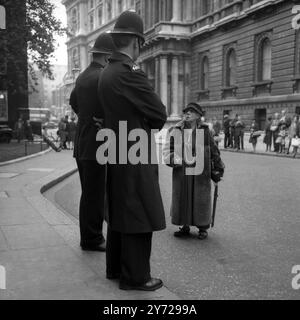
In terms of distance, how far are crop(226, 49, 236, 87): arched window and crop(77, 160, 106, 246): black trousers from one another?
3022cm

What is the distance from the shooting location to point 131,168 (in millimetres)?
3824

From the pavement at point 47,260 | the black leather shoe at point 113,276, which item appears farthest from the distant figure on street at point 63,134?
the black leather shoe at point 113,276

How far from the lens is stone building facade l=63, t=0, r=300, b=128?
28.0 m

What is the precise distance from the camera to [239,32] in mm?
33219

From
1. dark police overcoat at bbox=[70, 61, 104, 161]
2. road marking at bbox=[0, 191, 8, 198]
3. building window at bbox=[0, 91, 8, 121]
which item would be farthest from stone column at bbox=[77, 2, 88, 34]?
dark police overcoat at bbox=[70, 61, 104, 161]

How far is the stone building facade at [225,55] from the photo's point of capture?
2795 cm

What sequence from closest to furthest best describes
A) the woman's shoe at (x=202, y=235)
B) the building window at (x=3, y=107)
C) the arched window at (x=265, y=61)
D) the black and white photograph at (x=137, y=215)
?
the black and white photograph at (x=137, y=215) < the woman's shoe at (x=202, y=235) < the arched window at (x=265, y=61) < the building window at (x=3, y=107)

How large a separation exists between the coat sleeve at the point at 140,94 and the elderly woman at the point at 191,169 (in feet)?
7.76

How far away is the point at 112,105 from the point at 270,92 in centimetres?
2705

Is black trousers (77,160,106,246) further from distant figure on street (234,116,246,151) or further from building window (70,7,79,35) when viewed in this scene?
building window (70,7,79,35)

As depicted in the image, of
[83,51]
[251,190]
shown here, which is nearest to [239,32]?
[251,190]

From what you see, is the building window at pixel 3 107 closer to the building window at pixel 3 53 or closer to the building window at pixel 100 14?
the building window at pixel 3 53

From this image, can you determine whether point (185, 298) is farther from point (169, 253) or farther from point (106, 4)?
point (106, 4)

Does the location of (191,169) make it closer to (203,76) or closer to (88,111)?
(88,111)
